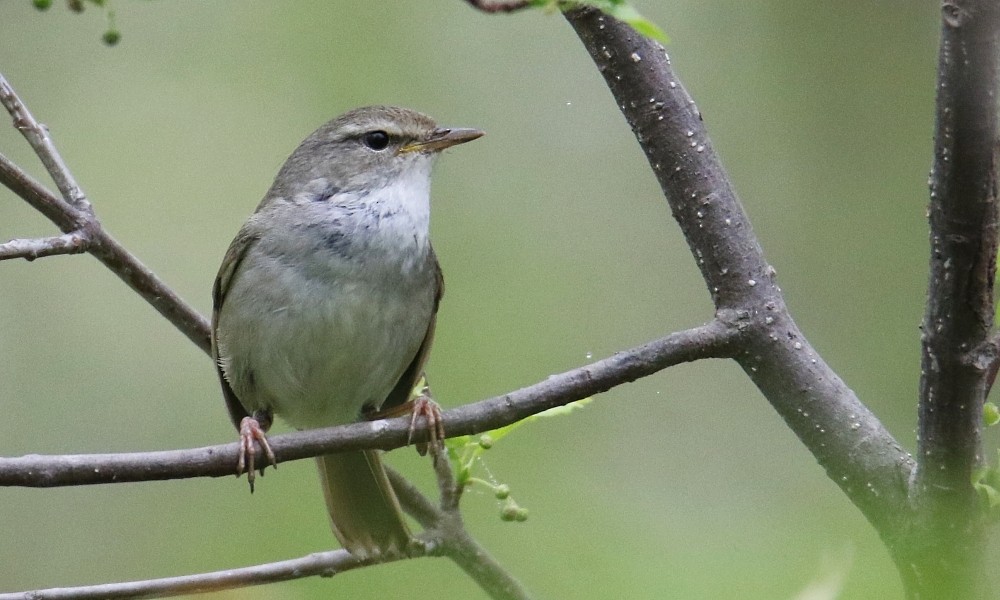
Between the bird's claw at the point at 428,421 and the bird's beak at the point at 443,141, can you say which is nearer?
the bird's claw at the point at 428,421

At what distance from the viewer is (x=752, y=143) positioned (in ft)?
28.5

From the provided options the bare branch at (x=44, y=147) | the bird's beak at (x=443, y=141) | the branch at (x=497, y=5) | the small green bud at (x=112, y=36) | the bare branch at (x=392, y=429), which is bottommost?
the bare branch at (x=392, y=429)

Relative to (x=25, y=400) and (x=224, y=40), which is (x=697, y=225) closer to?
(x=25, y=400)

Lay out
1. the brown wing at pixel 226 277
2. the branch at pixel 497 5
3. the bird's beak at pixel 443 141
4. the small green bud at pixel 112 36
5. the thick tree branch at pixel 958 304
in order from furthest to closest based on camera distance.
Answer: the bird's beak at pixel 443 141
the brown wing at pixel 226 277
the small green bud at pixel 112 36
the branch at pixel 497 5
the thick tree branch at pixel 958 304

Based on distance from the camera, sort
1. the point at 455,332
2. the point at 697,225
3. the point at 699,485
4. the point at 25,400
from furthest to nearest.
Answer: the point at 25,400 → the point at 455,332 → the point at 699,485 → the point at 697,225

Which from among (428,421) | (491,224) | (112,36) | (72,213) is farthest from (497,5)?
(491,224)

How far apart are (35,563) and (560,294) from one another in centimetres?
369

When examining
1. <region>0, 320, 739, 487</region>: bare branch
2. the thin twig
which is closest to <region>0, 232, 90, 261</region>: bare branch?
<region>0, 320, 739, 487</region>: bare branch

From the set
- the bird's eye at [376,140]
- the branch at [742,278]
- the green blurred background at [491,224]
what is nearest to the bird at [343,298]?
the bird's eye at [376,140]

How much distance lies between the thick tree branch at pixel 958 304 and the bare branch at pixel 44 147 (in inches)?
96.2

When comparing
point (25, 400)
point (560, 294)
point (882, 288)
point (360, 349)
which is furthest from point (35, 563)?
point (882, 288)

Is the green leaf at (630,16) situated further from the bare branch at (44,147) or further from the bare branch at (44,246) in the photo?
the bare branch at (44,147)

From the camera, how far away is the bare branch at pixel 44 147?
11.5ft

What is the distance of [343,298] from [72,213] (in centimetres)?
99
